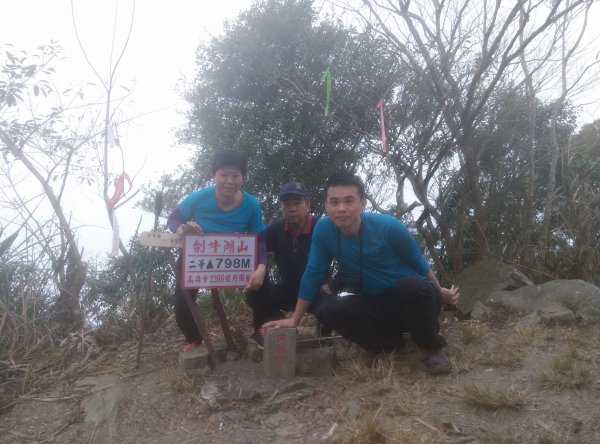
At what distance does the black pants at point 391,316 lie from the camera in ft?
11.1

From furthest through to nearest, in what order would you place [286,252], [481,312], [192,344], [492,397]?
[481,312], [286,252], [192,344], [492,397]

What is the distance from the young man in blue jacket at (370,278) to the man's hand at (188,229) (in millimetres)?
847

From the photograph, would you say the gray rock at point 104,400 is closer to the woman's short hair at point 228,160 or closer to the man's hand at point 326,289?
the man's hand at point 326,289

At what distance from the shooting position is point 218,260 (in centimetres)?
376

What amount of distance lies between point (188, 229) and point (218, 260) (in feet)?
1.06

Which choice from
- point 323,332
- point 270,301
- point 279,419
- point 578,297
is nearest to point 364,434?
point 279,419

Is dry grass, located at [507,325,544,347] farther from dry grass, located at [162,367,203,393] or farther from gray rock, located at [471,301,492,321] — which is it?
dry grass, located at [162,367,203,393]

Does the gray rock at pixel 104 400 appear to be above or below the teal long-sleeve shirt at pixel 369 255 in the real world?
below

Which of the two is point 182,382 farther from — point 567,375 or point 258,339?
point 567,375

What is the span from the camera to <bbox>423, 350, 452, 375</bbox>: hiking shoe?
3428mm

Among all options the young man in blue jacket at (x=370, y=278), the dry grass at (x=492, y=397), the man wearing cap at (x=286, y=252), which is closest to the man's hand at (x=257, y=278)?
the man wearing cap at (x=286, y=252)

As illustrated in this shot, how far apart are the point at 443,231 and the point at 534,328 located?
2.16 m

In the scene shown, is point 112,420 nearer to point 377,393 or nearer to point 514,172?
point 377,393

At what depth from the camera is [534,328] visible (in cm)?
420
